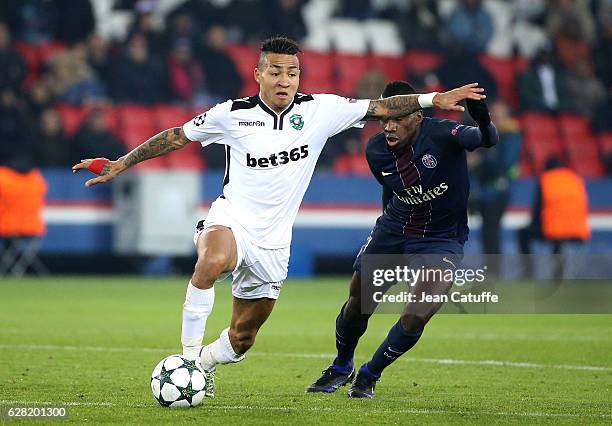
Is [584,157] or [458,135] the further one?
[584,157]

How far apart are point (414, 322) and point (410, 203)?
893 mm

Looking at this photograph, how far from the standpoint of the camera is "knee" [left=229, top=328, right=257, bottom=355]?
7367mm

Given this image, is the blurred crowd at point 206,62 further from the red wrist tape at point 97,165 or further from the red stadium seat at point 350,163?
the red wrist tape at point 97,165

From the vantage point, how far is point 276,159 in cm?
736

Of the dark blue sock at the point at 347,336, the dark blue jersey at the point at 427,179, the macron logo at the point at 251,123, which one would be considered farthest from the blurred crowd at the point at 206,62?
the macron logo at the point at 251,123

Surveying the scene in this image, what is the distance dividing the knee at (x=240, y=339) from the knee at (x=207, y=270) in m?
0.58

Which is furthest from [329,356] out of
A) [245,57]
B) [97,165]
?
[245,57]

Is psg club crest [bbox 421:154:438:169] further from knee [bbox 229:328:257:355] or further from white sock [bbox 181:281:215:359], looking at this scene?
white sock [bbox 181:281:215:359]

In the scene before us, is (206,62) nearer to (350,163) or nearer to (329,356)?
(350,163)

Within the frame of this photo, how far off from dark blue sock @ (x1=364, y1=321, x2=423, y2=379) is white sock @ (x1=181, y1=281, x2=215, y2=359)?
118 centimetres

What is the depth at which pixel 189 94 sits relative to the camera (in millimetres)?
20031

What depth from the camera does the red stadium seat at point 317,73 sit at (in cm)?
2093

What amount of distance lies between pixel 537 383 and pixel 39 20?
13.7m

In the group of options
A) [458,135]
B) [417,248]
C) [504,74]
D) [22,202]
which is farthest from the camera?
[504,74]
